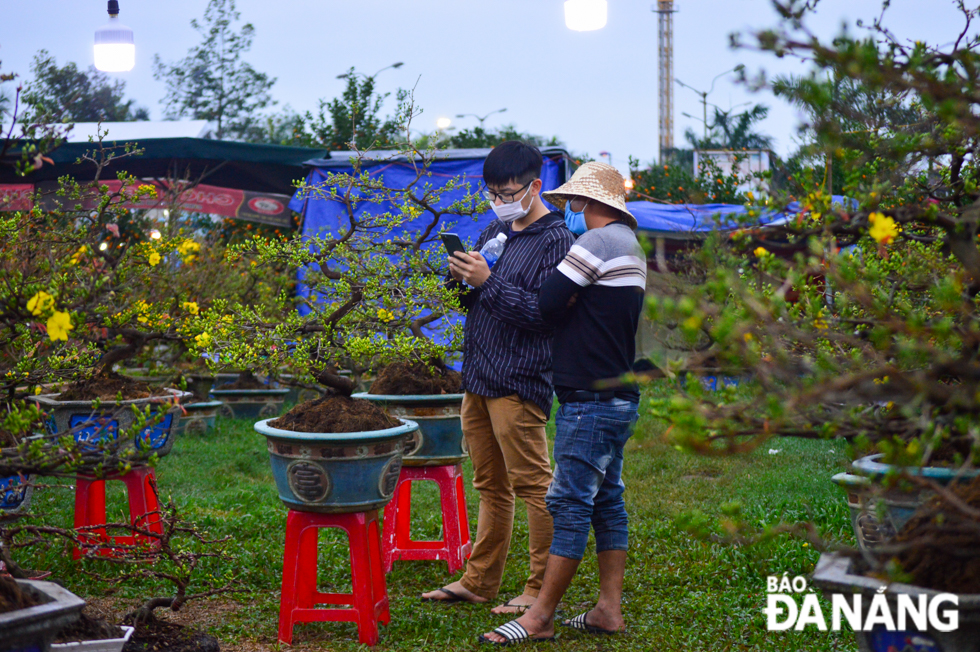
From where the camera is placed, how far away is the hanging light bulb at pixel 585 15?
1062 cm

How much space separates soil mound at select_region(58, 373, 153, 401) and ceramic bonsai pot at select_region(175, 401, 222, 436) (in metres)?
3.69

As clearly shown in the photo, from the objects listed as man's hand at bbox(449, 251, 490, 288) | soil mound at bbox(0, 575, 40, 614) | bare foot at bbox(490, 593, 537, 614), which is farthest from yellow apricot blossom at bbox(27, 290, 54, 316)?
bare foot at bbox(490, 593, 537, 614)

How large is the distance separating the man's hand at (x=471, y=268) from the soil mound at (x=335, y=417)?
684mm

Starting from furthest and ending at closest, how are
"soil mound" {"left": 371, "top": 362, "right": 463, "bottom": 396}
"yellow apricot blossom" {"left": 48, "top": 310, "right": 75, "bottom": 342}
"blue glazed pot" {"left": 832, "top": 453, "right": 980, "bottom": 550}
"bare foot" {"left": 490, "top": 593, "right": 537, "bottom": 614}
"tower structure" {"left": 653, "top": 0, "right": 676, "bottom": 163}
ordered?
"tower structure" {"left": 653, "top": 0, "right": 676, "bottom": 163}, "soil mound" {"left": 371, "top": 362, "right": 463, "bottom": 396}, "bare foot" {"left": 490, "top": 593, "right": 537, "bottom": 614}, "blue glazed pot" {"left": 832, "top": 453, "right": 980, "bottom": 550}, "yellow apricot blossom" {"left": 48, "top": 310, "right": 75, "bottom": 342}

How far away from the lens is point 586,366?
10.0 feet

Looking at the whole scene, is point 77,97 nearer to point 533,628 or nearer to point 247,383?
point 533,628

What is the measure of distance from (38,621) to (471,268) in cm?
195

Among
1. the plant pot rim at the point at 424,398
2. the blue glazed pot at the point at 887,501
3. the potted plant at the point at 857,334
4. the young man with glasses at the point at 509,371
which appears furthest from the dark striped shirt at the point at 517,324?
the potted plant at the point at 857,334

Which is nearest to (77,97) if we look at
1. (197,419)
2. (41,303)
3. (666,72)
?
(41,303)

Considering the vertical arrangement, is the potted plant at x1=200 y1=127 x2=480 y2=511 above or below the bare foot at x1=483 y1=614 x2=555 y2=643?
above

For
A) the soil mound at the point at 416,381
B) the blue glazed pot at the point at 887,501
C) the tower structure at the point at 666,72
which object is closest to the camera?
the blue glazed pot at the point at 887,501

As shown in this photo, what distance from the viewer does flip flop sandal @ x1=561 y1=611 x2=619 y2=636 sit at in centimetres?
326

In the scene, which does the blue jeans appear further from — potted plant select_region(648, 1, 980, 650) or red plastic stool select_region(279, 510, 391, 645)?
potted plant select_region(648, 1, 980, 650)

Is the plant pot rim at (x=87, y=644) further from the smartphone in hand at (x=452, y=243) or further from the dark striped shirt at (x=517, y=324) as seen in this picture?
the smartphone in hand at (x=452, y=243)
